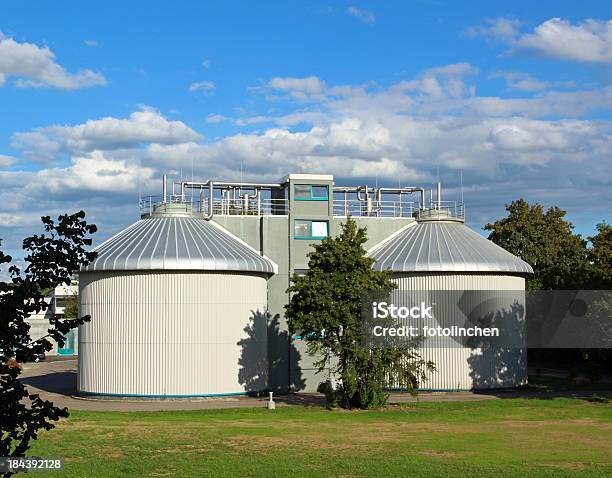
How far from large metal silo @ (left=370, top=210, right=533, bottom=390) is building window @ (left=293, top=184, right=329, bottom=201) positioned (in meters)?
5.30

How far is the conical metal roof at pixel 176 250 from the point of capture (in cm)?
4275

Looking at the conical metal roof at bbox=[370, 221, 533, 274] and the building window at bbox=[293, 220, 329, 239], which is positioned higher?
the building window at bbox=[293, 220, 329, 239]

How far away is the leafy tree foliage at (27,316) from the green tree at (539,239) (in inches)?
2282

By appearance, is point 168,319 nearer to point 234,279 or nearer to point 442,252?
point 234,279

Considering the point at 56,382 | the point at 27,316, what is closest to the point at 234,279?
the point at 56,382

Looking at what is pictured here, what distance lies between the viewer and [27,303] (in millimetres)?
10938

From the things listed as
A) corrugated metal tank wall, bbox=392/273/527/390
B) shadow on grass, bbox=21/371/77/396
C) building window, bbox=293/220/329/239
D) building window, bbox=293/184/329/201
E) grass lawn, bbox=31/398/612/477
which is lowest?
grass lawn, bbox=31/398/612/477

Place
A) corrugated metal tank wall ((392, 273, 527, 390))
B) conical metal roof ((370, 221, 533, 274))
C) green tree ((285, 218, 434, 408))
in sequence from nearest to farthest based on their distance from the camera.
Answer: green tree ((285, 218, 434, 408)) → conical metal roof ((370, 221, 533, 274)) → corrugated metal tank wall ((392, 273, 527, 390))

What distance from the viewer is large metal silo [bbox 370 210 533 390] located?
46688 millimetres

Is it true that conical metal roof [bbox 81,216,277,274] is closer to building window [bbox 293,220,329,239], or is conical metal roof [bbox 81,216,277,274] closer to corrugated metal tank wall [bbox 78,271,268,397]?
corrugated metal tank wall [bbox 78,271,268,397]

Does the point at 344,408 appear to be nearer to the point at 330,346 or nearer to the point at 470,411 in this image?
the point at 330,346

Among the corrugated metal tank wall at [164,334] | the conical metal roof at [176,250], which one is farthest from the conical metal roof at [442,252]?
the corrugated metal tank wall at [164,334]

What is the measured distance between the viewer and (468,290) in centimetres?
4666

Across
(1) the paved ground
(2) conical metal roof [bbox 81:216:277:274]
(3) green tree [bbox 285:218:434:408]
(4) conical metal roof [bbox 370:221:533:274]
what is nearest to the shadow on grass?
(1) the paved ground
